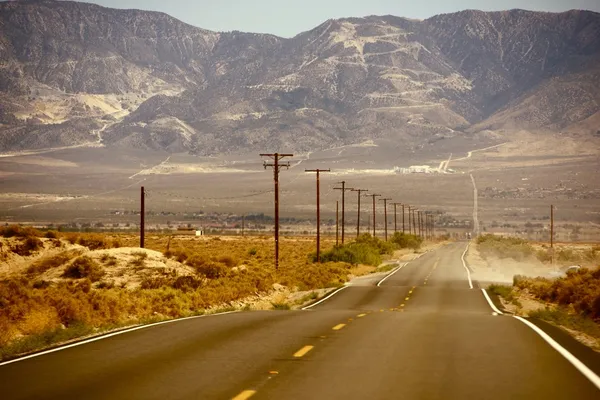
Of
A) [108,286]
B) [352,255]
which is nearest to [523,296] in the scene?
[108,286]

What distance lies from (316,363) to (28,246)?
1693 inches

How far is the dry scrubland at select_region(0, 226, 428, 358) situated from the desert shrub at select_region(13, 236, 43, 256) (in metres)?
0.06

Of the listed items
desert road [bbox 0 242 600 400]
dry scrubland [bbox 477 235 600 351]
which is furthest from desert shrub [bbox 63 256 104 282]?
desert road [bbox 0 242 600 400]

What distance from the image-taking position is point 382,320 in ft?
75.2

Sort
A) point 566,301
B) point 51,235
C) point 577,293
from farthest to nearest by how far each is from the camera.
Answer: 1. point 51,235
2. point 566,301
3. point 577,293

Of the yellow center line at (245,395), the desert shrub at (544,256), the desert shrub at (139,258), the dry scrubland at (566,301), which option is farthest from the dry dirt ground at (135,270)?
the desert shrub at (544,256)

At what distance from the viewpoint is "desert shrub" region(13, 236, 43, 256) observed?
53031 millimetres

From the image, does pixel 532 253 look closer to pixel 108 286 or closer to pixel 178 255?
pixel 178 255

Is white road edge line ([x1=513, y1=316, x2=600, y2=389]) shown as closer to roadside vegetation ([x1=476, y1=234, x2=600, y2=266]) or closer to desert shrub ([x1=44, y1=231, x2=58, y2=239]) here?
desert shrub ([x1=44, y1=231, x2=58, y2=239])

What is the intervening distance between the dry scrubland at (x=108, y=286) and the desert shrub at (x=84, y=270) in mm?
47

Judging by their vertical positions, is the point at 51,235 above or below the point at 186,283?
above

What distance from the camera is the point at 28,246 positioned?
2111 inches

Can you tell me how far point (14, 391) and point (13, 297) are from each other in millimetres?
15284

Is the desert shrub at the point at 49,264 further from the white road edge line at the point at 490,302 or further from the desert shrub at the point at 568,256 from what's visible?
the desert shrub at the point at 568,256
